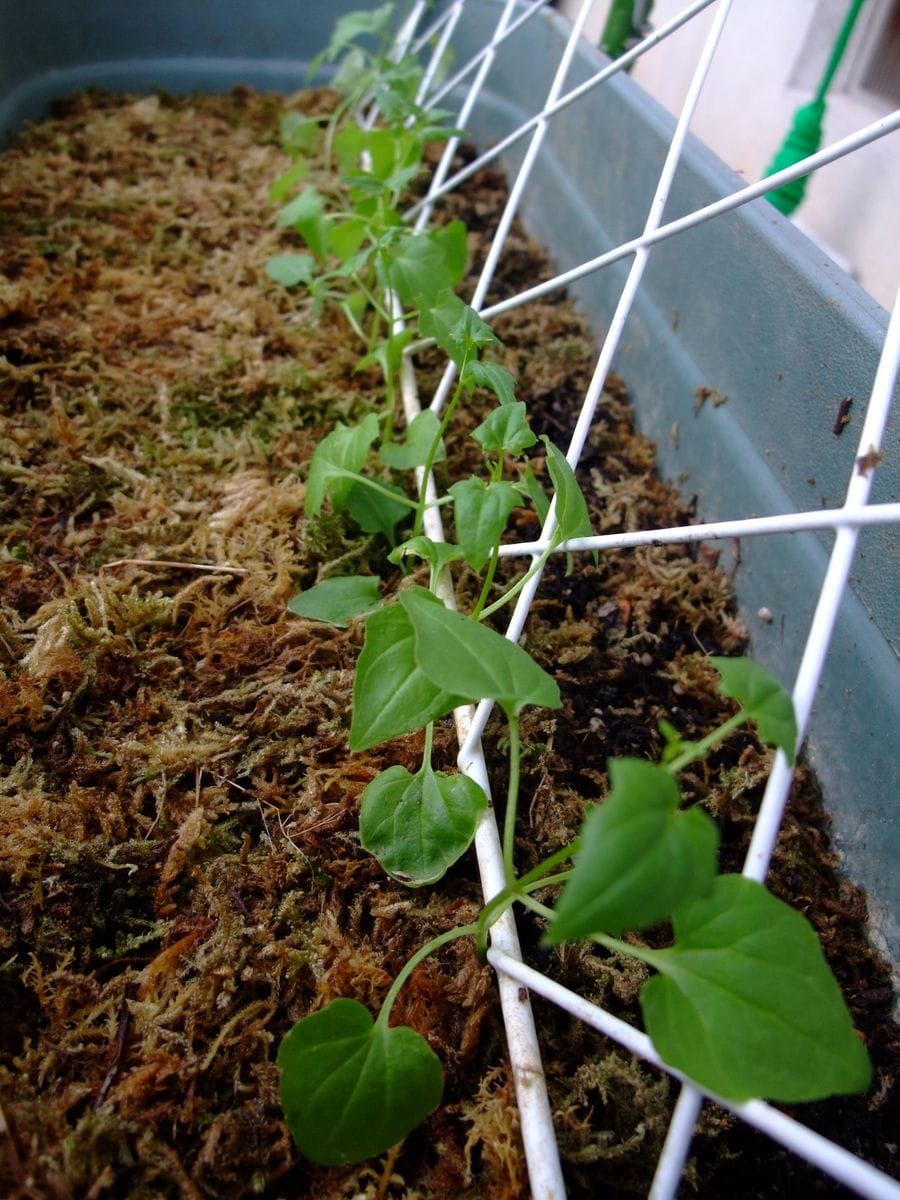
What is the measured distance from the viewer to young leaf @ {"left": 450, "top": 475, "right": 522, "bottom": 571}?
0.72 m

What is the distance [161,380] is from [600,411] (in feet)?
2.18

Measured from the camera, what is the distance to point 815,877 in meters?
0.82

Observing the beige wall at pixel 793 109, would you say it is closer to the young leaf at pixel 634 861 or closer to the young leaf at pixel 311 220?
the young leaf at pixel 311 220

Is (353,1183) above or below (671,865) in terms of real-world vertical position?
below

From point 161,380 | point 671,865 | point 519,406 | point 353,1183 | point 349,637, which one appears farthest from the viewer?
point 161,380

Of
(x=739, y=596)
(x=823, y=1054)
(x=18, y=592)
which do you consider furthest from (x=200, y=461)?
(x=823, y=1054)

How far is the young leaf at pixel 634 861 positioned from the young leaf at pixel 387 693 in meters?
0.22

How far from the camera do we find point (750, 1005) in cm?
48

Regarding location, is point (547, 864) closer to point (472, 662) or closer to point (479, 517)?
point (472, 662)

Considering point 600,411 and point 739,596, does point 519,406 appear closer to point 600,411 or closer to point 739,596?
point 739,596

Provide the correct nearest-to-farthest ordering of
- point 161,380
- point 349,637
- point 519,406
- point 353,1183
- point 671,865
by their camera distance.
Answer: point 671,865 < point 353,1183 < point 519,406 < point 349,637 < point 161,380

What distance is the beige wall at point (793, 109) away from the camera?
1347mm

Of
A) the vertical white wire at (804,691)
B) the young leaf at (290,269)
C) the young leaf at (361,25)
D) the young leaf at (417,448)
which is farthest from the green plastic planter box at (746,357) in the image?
the young leaf at (290,269)

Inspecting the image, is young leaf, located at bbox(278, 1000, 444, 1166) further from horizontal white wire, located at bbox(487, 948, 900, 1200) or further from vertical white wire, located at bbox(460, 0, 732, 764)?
vertical white wire, located at bbox(460, 0, 732, 764)
